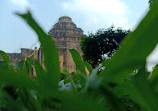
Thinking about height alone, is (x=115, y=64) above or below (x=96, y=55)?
below

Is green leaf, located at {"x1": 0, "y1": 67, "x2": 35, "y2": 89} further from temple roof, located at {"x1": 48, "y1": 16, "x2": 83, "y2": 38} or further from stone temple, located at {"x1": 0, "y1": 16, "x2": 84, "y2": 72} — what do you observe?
temple roof, located at {"x1": 48, "y1": 16, "x2": 83, "y2": 38}

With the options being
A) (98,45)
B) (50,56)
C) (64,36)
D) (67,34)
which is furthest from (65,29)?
(50,56)

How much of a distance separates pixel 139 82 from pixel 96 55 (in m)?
8.83

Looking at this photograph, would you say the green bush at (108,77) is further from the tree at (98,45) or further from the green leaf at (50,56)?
the tree at (98,45)

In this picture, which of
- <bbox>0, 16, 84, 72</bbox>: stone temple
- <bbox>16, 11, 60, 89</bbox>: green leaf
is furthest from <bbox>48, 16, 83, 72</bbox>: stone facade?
<bbox>16, 11, 60, 89</bbox>: green leaf

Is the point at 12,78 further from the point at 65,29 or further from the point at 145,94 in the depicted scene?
the point at 65,29

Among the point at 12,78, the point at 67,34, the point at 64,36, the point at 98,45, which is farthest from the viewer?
the point at 67,34

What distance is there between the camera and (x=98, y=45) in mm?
8953

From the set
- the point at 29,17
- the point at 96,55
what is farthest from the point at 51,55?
the point at 96,55

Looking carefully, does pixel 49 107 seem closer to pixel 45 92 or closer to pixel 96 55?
pixel 45 92

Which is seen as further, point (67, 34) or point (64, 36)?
point (67, 34)

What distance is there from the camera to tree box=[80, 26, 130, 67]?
8.81 meters

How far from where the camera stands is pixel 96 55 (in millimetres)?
8883

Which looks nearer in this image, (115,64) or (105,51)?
(115,64)
